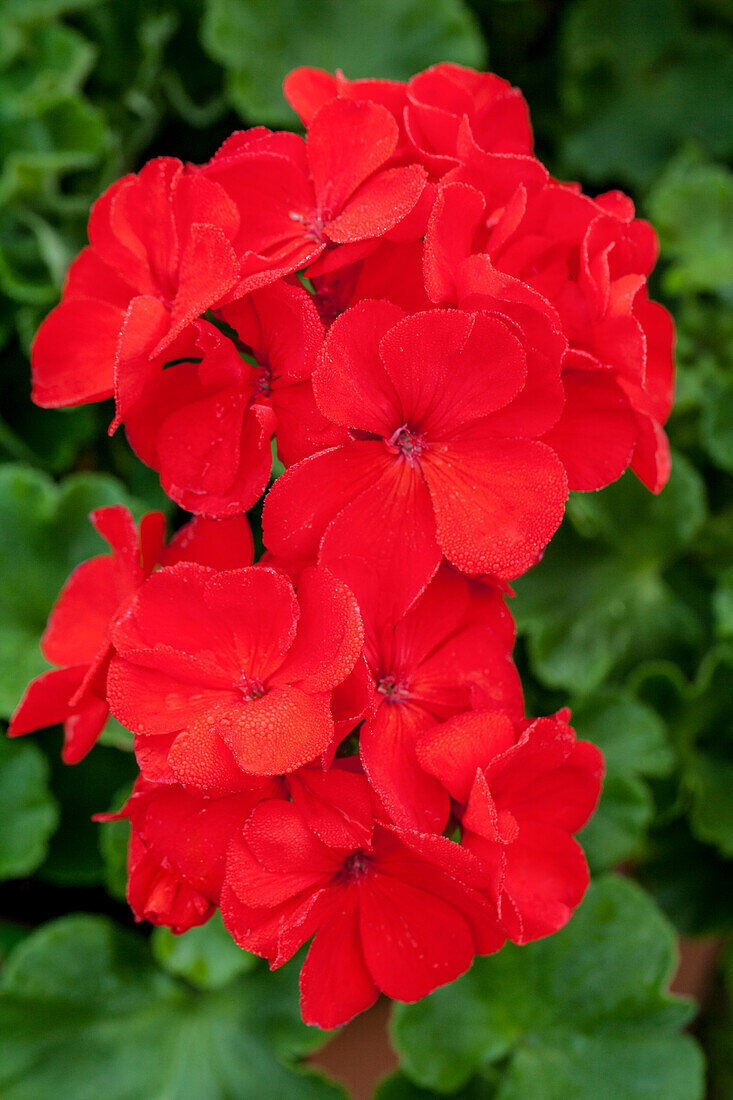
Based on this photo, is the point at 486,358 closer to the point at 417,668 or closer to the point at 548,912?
the point at 417,668

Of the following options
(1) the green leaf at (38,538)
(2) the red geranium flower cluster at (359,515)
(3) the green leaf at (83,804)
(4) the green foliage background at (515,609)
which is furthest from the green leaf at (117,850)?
(2) the red geranium flower cluster at (359,515)

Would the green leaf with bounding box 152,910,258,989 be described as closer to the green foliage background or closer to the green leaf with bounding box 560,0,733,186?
the green foliage background

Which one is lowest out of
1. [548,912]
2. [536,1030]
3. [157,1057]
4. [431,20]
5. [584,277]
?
[157,1057]

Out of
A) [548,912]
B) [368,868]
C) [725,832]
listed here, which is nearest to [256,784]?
[368,868]

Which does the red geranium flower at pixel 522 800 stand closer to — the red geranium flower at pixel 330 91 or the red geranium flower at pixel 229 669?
the red geranium flower at pixel 229 669

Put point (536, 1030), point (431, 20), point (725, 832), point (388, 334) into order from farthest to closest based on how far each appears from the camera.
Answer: point (431, 20) → point (725, 832) → point (536, 1030) → point (388, 334)

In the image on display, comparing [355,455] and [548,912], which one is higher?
[355,455]

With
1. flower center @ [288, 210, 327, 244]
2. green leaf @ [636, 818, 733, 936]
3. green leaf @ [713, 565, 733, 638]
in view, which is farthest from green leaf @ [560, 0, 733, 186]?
flower center @ [288, 210, 327, 244]
